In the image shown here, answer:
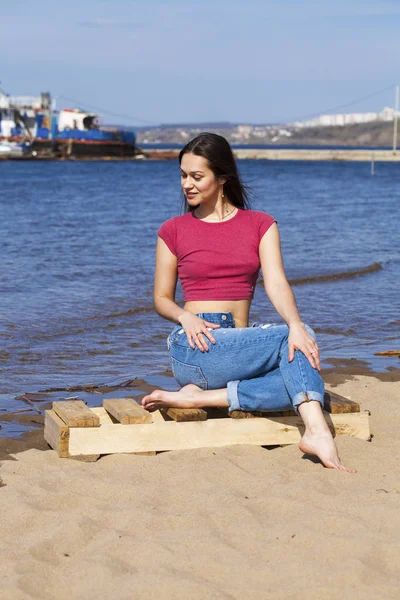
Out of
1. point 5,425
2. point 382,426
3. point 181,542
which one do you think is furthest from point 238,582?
point 5,425

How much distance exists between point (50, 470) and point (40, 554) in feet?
2.92

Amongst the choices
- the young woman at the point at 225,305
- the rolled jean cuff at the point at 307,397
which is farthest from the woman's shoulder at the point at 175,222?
the rolled jean cuff at the point at 307,397

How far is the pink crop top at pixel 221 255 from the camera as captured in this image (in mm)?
4090

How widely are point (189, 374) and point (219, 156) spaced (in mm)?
1024

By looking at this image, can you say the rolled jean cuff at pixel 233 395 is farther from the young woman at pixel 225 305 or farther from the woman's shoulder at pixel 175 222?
the woman's shoulder at pixel 175 222

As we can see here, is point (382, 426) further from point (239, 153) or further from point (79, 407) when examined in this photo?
point (239, 153)

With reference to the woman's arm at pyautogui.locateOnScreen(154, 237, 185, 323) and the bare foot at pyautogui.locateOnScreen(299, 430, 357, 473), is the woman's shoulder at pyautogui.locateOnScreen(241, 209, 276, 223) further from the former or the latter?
the bare foot at pyautogui.locateOnScreen(299, 430, 357, 473)

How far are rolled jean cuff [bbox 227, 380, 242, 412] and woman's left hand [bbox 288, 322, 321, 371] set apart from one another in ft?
1.14

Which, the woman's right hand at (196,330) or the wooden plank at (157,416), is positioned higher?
the woman's right hand at (196,330)

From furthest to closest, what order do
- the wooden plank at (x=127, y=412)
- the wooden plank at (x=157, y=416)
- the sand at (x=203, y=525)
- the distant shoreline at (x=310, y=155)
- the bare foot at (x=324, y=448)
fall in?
the distant shoreline at (x=310, y=155), the wooden plank at (x=157, y=416), the wooden plank at (x=127, y=412), the bare foot at (x=324, y=448), the sand at (x=203, y=525)

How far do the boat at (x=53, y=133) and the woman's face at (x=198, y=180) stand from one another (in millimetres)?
75242

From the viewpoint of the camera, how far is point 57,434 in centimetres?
391

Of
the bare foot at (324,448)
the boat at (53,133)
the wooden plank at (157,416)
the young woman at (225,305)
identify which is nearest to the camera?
the bare foot at (324,448)

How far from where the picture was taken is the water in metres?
6.40
